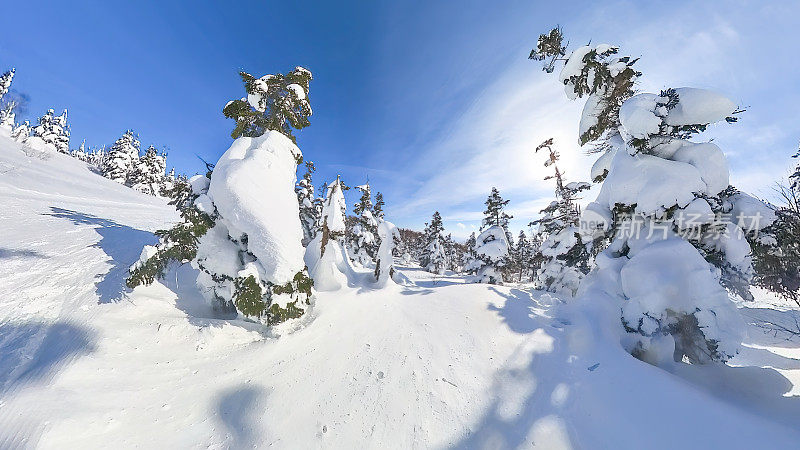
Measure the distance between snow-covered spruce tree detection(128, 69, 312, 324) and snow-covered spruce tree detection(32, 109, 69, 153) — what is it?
74.4 meters

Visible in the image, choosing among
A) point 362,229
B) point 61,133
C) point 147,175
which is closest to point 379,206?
point 362,229

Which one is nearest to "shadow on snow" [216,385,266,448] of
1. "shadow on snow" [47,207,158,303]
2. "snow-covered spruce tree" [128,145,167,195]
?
"shadow on snow" [47,207,158,303]

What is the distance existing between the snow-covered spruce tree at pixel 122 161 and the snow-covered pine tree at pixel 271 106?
52599 millimetres

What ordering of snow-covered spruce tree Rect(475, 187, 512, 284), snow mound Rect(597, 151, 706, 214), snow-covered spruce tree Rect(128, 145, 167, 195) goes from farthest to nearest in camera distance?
snow-covered spruce tree Rect(128, 145, 167, 195) < snow-covered spruce tree Rect(475, 187, 512, 284) < snow mound Rect(597, 151, 706, 214)

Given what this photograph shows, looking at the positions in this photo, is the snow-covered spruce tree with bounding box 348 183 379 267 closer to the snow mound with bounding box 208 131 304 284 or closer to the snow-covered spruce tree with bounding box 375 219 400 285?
the snow-covered spruce tree with bounding box 375 219 400 285

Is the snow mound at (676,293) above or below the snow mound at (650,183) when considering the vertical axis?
below

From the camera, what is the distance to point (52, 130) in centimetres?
5359

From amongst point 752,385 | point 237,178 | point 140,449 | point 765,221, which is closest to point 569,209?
point 765,221

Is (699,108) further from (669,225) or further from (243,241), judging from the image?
(243,241)

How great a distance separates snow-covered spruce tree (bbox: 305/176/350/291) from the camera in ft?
36.8

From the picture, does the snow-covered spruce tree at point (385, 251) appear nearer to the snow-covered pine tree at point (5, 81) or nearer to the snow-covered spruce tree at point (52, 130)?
the snow-covered spruce tree at point (52, 130)

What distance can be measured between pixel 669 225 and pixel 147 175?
197 ft

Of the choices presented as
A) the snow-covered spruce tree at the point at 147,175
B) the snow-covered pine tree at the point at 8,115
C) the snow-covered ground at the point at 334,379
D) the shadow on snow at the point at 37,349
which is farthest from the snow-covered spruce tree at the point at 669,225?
the snow-covered pine tree at the point at 8,115

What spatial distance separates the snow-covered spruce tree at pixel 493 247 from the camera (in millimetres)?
20781
